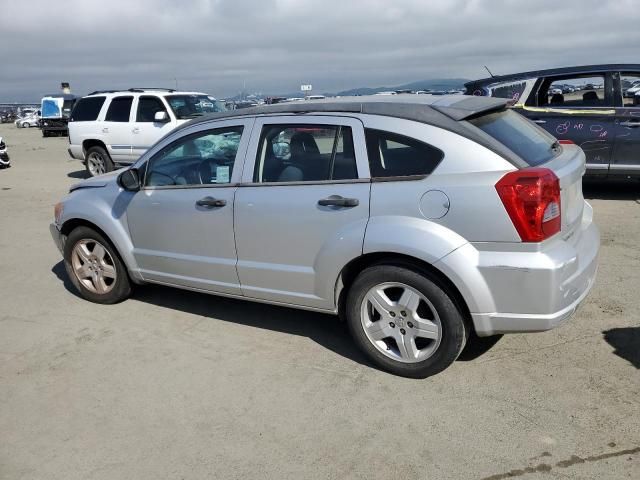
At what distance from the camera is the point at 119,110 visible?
12.2 m

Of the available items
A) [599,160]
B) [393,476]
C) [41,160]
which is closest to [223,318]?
[393,476]

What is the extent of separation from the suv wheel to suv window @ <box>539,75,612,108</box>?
29.6 ft

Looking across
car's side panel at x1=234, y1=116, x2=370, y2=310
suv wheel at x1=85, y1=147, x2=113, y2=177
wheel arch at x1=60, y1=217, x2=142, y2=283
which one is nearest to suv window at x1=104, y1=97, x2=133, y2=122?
suv wheel at x1=85, y1=147, x2=113, y2=177

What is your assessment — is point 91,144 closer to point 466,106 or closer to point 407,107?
point 407,107

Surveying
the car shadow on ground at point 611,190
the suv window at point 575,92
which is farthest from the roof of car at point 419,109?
the car shadow on ground at point 611,190

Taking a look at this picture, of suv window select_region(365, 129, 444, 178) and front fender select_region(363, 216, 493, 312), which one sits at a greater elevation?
suv window select_region(365, 129, 444, 178)

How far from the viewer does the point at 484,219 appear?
3064 mm

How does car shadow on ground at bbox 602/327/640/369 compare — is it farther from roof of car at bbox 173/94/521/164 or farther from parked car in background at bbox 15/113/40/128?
parked car in background at bbox 15/113/40/128

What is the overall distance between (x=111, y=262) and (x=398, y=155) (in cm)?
283

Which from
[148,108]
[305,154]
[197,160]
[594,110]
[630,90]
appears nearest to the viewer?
[305,154]

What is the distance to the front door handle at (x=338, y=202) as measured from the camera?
3.44 m

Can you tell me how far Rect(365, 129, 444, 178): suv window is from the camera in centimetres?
327

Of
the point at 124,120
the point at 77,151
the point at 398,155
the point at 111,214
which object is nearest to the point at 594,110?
the point at 398,155

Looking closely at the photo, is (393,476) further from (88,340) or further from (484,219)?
(88,340)
